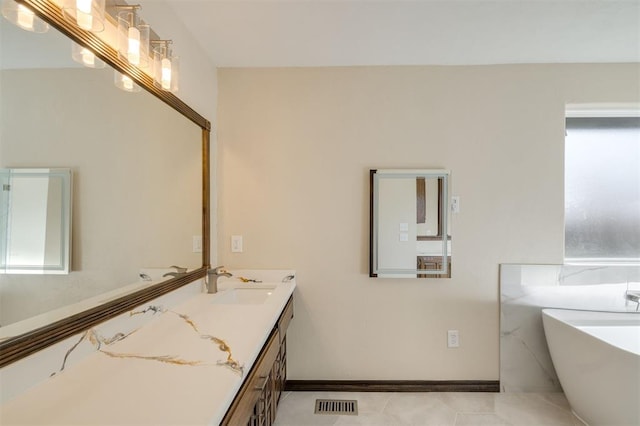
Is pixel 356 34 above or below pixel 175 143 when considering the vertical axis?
above

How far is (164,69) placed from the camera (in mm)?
1431

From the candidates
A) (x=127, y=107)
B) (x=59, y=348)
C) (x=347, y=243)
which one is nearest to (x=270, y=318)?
(x=59, y=348)

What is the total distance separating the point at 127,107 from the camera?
4.33 ft

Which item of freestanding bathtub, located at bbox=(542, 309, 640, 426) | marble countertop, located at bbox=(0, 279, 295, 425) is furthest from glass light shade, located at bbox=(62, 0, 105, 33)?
freestanding bathtub, located at bbox=(542, 309, 640, 426)

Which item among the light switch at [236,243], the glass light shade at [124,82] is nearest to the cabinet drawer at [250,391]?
the light switch at [236,243]

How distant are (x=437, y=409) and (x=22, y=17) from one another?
279 centimetres

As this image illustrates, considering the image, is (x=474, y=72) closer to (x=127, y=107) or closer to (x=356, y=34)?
(x=356, y=34)

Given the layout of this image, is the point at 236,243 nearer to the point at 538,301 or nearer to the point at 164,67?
the point at 164,67

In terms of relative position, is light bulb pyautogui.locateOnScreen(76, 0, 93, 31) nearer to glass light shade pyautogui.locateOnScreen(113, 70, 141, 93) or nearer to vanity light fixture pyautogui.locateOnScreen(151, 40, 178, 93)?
glass light shade pyautogui.locateOnScreen(113, 70, 141, 93)

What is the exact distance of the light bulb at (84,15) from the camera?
0.97m

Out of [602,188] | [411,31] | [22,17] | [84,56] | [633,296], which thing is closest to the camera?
[22,17]

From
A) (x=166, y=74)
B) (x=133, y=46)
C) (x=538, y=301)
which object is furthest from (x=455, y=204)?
(x=133, y=46)

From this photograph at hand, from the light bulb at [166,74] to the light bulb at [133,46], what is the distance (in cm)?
19

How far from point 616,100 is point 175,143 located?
3.06m
